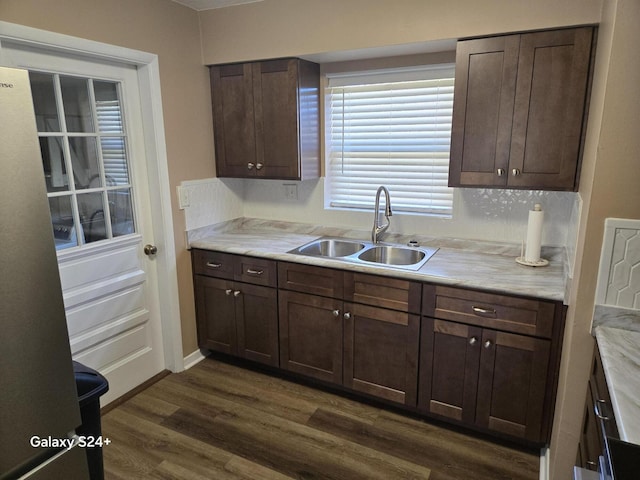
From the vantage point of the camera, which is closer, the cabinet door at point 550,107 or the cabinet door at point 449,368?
the cabinet door at point 550,107

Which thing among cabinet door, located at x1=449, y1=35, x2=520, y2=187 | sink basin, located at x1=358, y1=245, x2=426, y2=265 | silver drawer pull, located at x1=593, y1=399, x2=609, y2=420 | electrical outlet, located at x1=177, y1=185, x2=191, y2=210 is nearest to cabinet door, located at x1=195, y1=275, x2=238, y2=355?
electrical outlet, located at x1=177, y1=185, x2=191, y2=210

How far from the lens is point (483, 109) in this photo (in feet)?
7.23

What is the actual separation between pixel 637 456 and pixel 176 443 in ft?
6.80

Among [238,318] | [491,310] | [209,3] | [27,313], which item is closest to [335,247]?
[238,318]

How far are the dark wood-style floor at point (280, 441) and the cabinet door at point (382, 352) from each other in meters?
0.18

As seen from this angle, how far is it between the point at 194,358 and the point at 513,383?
6.96 ft

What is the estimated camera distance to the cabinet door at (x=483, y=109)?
6.95ft

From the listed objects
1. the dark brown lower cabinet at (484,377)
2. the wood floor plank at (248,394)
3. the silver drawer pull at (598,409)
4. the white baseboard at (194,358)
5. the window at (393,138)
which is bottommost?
the wood floor plank at (248,394)

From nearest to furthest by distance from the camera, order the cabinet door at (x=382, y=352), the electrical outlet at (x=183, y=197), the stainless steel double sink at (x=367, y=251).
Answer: the cabinet door at (x=382, y=352) < the stainless steel double sink at (x=367, y=251) < the electrical outlet at (x=183, y=197)

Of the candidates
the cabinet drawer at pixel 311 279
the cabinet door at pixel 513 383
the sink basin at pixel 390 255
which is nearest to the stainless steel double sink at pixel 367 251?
the sink basin at pixel 390 255

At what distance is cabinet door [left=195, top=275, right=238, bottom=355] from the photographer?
2883 millimetres

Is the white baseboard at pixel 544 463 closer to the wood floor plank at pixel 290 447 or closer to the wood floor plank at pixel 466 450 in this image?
the wood floor plank at pixel 466 450

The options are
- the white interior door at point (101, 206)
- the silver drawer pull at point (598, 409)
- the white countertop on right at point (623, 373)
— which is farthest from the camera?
the white interior door at point (101, 206)

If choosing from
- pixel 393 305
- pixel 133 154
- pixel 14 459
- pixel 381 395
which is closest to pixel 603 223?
pixel 393 305
